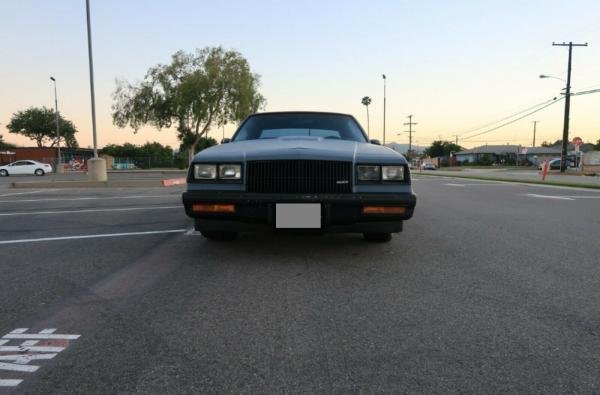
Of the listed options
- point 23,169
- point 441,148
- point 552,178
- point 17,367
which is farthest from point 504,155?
point 17,367

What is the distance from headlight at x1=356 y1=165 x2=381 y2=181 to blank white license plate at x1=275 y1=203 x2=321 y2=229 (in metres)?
0.49

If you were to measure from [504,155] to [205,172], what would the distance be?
106m

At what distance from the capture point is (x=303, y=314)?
2.66 m

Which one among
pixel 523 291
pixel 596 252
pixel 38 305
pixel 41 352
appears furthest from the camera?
pixel 596 252

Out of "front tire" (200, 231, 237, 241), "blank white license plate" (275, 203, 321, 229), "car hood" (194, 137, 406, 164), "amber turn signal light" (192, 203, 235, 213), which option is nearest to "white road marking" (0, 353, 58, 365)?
"amber turn signal light" (192, 203, 235, 213)

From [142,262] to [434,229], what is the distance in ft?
12.2

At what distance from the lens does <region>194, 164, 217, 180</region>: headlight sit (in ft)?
12.7

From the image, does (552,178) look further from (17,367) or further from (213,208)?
(17,367)

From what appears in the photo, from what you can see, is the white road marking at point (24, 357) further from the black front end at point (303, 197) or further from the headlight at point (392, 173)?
the headlight at point (392, 173)

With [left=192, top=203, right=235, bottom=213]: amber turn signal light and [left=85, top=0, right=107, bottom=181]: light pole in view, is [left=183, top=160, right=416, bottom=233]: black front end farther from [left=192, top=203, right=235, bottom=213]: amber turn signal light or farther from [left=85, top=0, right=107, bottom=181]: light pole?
[left=85, top=0, right=107, bottom=181]: light pole

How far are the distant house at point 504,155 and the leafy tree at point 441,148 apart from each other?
829 cm

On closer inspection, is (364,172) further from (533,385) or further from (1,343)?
(1,343)

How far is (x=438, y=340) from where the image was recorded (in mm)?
2285

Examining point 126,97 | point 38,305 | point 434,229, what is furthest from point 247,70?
point 38,305
